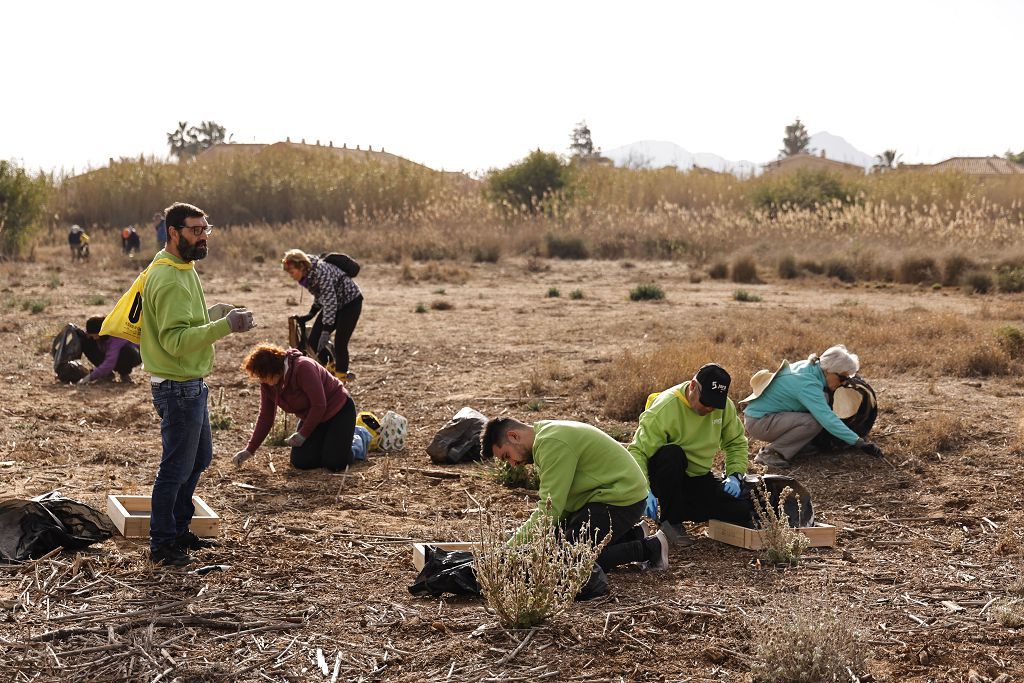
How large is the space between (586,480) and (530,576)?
3.10 ft

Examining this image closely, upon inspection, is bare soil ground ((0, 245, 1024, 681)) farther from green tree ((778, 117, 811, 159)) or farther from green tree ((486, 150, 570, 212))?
green tree ((778, 117, 811, 159))

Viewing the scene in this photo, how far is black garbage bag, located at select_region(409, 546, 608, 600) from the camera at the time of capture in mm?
5270

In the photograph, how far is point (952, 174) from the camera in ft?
109

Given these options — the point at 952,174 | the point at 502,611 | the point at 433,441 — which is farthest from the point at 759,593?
the point at 952,174

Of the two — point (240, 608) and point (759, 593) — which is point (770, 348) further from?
point (240, 608)

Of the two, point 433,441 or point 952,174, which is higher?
point 952,174

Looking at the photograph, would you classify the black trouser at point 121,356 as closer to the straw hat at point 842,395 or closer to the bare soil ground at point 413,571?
the bare soil ground at point 413,571

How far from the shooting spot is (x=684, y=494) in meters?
6.48

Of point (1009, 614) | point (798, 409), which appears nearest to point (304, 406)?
point (798, 409)

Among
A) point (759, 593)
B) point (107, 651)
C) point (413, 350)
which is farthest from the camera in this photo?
point (413, 350)

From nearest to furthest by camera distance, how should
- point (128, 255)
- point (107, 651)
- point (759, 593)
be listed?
point (107, 651) → point (759, 593) → point (128, 255)

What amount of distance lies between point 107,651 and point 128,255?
2378cm

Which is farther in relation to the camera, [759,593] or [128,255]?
[128,255]

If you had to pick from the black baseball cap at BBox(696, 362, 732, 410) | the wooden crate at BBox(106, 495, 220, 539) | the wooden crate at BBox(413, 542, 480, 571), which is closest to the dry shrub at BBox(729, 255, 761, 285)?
the black baseball cap at BBox(696, 362, 732, 410)
